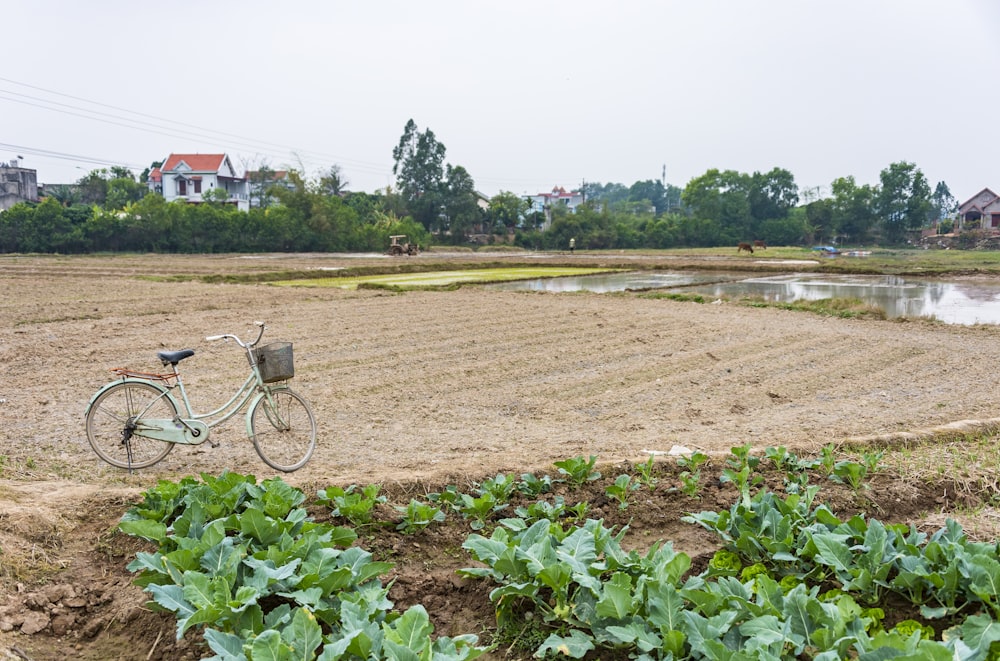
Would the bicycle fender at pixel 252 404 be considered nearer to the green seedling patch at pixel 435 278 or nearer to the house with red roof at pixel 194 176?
the green seedling patch at pixel 435 278

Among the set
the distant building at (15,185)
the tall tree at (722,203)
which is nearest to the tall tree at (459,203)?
the tall tree at (722,203)

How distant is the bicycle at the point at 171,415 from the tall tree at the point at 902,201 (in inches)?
2831

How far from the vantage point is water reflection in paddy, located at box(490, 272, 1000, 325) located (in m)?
19.9

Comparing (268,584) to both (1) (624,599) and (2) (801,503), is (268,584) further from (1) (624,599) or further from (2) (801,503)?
(2) (801,503)

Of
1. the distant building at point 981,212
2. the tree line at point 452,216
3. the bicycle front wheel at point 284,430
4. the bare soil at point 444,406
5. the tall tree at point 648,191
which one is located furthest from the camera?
the tall tree at point 648,191

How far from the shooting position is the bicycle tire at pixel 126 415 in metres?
5.63

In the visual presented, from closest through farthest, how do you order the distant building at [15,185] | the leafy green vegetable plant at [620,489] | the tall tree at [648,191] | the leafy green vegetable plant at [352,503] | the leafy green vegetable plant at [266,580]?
1. the leafy green vegetable plant at [266,580]
2. the leafy green vegetable plant at [352,503]
3. the leafy green vegetable plant at [620,489]
4. the distant building at [15,185]
5. the tall tree at [648,191]

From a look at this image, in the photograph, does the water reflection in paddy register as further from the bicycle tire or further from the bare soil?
the bicycle tire

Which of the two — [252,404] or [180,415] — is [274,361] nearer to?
[252,404]

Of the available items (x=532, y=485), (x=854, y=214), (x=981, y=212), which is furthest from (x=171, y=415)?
(x=981, y=212)

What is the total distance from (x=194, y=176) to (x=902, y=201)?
6164 centimetres

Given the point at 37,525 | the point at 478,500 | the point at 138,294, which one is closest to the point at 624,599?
the point at 478,500

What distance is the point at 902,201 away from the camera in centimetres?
6781

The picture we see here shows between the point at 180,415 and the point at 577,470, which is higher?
the point at 180,415
